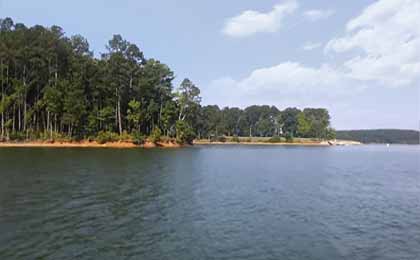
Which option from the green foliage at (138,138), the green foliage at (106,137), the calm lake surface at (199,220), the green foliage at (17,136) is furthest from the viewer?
the green foliage at (138,138)

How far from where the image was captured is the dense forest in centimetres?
8094

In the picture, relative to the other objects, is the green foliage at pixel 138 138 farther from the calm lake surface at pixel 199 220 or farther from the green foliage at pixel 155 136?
the calm lake surface at pixel 199 220

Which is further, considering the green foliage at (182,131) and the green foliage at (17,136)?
the green foliage at (182,131)

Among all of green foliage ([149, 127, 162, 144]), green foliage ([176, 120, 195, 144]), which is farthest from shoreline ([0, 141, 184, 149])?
green foliage ([176, 120, 195, 144])

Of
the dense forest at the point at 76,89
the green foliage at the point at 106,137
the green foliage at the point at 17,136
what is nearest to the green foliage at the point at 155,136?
the dense forest at the point at 76,89

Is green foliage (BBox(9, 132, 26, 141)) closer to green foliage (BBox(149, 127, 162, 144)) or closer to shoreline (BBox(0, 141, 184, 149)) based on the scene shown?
shoreline (BBox(0, 141, 184, 149))

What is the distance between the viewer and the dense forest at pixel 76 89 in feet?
266

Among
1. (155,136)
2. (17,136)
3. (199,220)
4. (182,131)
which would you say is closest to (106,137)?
(155,136)

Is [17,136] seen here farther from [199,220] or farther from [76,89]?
[199,220]

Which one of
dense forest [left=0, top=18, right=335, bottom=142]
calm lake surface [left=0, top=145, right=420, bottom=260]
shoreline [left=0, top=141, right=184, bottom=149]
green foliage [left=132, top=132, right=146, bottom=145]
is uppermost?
dense forest [left=0, top=18, right=335, bottom=142]

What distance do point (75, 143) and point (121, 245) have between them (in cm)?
7724

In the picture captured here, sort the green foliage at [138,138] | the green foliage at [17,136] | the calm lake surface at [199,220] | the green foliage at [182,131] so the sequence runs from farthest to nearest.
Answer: the green foliage at [182,131]
the green foliage at [138,138]
the green foliage at [17,136]
the calm lake surface at [199,220]

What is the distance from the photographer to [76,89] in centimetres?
8388

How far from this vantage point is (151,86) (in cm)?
9638
